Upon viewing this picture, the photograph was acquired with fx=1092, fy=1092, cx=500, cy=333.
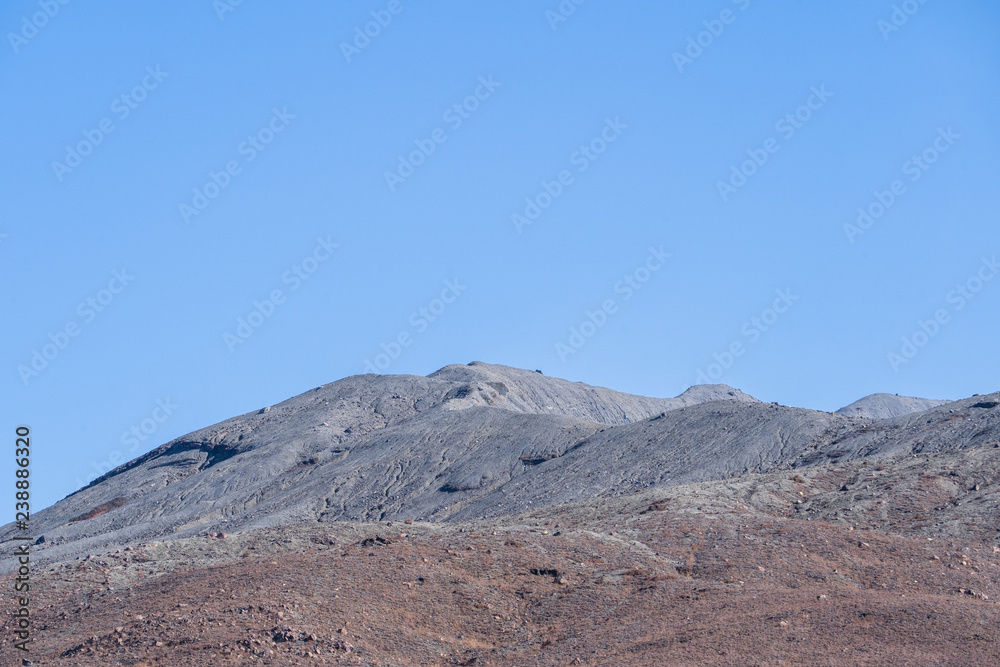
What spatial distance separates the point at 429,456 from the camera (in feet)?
184

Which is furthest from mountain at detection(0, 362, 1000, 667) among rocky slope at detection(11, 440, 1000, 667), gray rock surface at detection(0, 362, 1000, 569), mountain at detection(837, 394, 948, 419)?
mountain at detection(837, 394, 948, 419)

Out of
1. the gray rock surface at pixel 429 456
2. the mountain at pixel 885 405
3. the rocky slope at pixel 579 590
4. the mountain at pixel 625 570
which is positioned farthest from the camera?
the mountain at pixel 885 405

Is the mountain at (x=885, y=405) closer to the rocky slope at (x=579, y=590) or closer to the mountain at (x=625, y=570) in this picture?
the mountain at (x=625, y=570)

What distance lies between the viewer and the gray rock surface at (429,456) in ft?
143

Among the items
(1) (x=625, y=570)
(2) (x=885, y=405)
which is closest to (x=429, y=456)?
(1) (x=625, y=570)

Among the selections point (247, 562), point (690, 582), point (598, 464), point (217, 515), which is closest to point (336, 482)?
point (217, 515)

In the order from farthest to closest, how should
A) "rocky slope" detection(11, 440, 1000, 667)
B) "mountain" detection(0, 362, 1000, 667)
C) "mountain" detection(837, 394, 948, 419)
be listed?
"mountain" detection(837, 394, 948, 419) < "mountain" detection(0, 362, 1000, 667) < "rocky slope" detection(11, 440, 1000, 667)

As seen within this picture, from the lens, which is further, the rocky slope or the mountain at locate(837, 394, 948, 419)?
the mountain at locate(837, 394, 948, 419)

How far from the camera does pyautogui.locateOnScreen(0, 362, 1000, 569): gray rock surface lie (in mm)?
43562

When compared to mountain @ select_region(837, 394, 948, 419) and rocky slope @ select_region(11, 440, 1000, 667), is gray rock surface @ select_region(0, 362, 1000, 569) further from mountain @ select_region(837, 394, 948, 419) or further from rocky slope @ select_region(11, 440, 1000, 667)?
mountain @ select_region(837, 394, 948, 419)

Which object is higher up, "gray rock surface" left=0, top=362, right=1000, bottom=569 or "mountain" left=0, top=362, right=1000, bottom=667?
"gray rock surface" left=0, top=362, right=1000, bottom=569

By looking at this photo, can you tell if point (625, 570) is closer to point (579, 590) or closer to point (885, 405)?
point (579, 590)

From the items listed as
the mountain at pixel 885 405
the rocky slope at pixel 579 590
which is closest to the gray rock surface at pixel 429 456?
the rocky slope at pixel 579 590

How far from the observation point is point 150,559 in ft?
88.2
